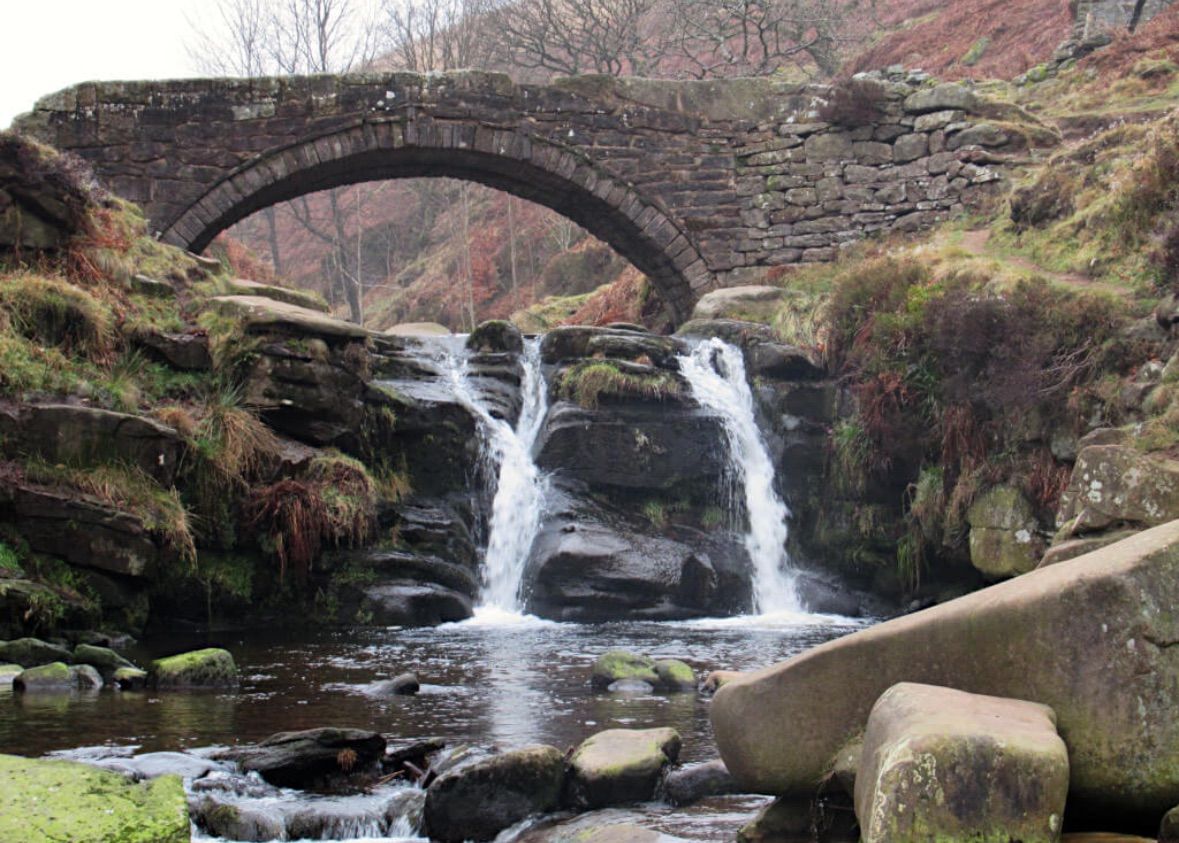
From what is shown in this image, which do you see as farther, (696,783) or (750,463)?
(750,463)

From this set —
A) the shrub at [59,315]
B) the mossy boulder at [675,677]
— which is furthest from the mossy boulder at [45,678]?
the shrub at [59,315]

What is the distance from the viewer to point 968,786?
331 cm

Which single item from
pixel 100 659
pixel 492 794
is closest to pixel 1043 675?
pixel 492 794

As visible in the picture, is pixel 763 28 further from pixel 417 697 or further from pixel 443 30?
pixel 417 697

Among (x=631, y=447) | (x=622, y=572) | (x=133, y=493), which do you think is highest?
(x=631, y=447)

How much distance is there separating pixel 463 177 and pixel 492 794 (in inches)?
543

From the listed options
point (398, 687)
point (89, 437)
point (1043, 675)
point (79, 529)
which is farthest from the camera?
point (89, 437)

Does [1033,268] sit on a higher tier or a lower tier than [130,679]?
higher

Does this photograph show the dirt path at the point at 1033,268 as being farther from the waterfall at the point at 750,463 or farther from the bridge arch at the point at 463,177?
the bridge arch at the point at 463,177

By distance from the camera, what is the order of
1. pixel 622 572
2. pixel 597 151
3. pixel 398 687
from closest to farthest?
pixel 398 687, pixel 622 572, pixel 597 151

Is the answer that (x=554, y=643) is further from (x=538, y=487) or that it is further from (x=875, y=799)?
(x=875, y=799)

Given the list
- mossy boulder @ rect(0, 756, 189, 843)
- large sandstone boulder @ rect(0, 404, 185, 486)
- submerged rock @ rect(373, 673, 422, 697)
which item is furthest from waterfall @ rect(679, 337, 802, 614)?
mossy boulder @ rect(0, 756, 189, 843)

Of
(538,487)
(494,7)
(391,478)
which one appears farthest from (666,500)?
(494,7)

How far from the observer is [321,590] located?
10.6 meters
